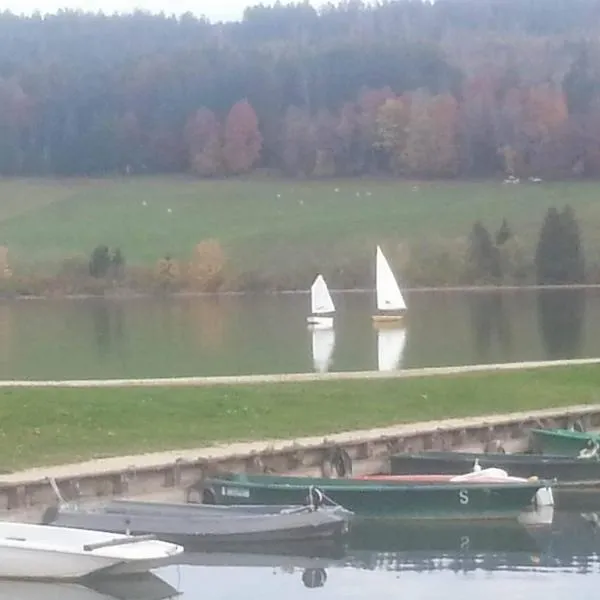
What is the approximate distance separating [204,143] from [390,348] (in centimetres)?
11892

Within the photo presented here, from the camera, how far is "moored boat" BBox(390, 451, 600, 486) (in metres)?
27.0

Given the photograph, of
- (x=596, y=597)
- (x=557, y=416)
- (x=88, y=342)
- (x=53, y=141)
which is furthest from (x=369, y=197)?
(x=596, y=597)

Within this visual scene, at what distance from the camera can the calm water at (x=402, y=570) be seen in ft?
66.9

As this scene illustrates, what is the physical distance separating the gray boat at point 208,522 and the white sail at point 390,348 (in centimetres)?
2113

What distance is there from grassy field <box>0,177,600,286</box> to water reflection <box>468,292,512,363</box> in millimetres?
24269

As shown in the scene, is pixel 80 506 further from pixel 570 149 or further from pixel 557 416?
pixel 570 149

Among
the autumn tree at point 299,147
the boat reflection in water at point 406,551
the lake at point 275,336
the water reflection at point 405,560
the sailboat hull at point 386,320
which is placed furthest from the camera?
the autumn tree at point 299,147

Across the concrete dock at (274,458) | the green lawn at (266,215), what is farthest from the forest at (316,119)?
the concrete dock at (274,458)

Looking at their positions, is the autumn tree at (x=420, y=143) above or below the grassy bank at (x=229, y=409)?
above

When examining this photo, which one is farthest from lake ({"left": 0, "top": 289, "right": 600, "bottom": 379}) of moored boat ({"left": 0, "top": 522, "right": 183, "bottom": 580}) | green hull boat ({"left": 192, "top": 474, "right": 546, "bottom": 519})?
moored boat ({"left": 0, "top": 522, "right": 183, "bottom": 580})

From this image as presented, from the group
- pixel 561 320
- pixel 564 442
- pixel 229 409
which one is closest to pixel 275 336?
pixel 561 320

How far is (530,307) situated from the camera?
83.4 m

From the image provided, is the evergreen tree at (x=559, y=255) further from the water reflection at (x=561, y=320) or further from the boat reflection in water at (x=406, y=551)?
the boat reflection in water at (x=406, y=551)

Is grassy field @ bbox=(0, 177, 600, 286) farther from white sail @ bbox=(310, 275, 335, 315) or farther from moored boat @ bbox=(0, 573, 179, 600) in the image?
moored boat @ bbox=(0, 573, 179, 600)
